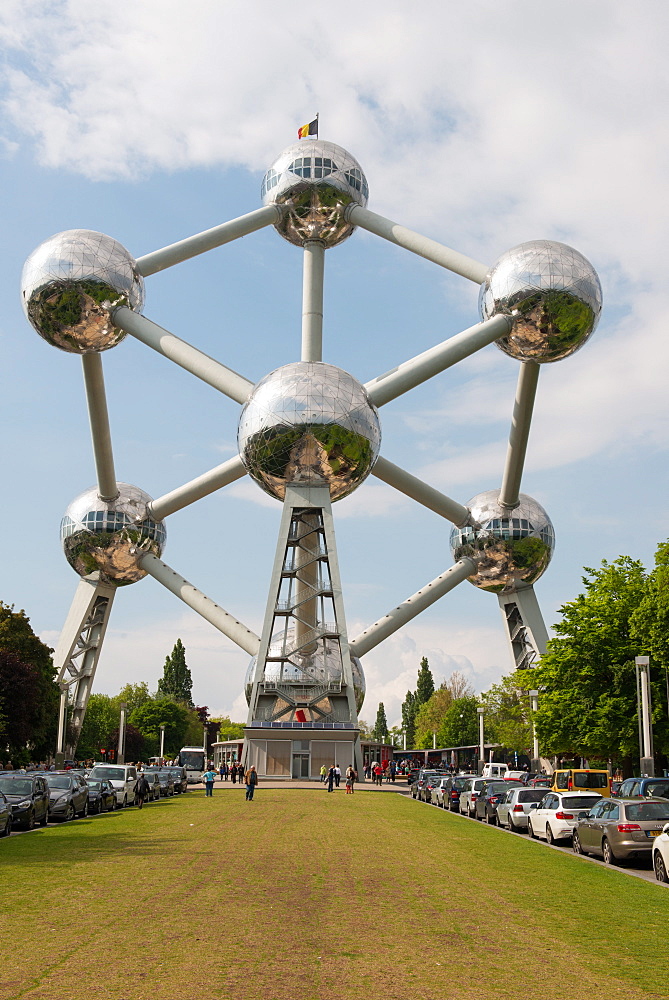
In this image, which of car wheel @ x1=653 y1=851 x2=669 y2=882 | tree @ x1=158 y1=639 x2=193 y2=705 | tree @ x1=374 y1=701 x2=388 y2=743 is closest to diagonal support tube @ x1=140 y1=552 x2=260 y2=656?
car wheel @ x1=653 y1=851 x2=669 y2=882

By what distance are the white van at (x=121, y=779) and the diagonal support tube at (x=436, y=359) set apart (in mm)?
17911

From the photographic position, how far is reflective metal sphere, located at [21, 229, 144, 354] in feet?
139

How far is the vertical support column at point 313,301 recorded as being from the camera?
5106 centimetres

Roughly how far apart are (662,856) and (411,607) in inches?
1558

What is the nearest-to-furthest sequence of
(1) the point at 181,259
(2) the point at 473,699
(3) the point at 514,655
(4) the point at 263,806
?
(4) the point at 263,806 < (1) the point at 181,259 < (3) the point at 514,655 < (2) the point at 473,699

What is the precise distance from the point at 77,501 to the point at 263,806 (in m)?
28.2

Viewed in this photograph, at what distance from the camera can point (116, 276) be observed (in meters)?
43.1

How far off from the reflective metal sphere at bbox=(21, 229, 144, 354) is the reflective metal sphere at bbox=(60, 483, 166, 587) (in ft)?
37.4

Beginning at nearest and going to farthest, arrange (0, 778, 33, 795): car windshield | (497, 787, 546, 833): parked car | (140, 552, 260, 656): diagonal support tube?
1. (0, 778, 33, 795): car windshield
2. (497, 787, 546, 833): parked car
3. (140, 552, 260, 656): diagonal support tube

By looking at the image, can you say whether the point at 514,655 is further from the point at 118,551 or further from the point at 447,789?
the point at 447,789

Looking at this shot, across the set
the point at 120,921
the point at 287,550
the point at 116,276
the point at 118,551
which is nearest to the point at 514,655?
the point at 287,550

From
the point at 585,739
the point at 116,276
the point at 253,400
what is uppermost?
the point at 116,276

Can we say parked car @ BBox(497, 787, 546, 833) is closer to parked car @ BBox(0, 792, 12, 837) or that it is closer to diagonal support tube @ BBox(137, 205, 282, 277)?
parked car @ BBox(0, 792, 12, 837)

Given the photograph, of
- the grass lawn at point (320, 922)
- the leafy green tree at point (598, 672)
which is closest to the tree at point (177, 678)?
the leafy green tree at point (598, 672)
